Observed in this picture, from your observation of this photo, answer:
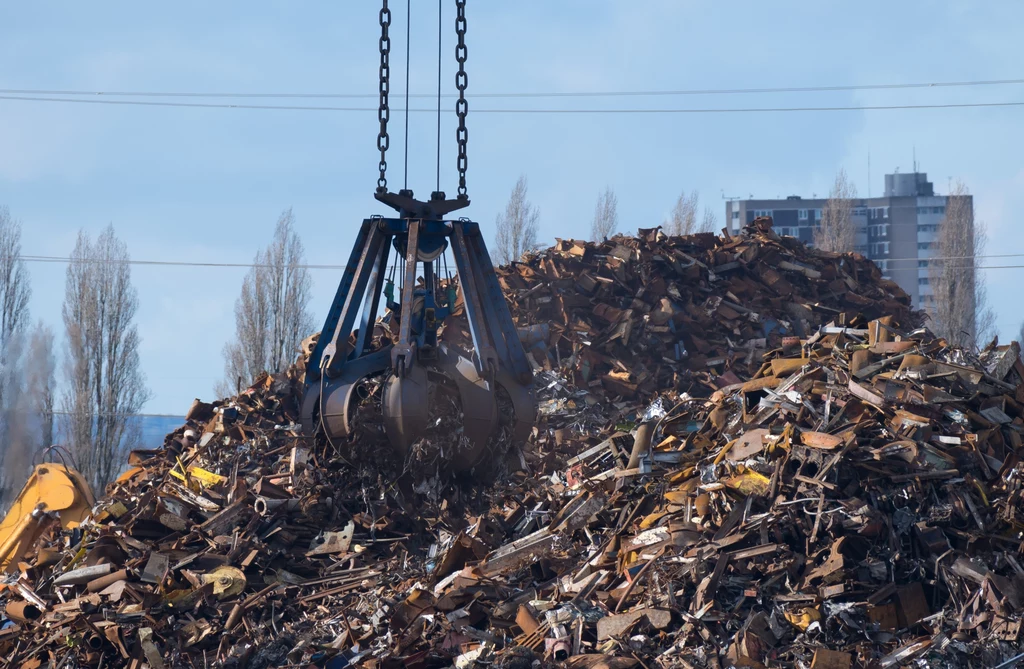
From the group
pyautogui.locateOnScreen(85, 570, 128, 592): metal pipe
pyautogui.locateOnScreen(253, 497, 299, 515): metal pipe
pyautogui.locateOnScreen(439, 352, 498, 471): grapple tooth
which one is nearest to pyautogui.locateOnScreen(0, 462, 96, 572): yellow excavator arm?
pyautogui.locateOnScreen(85, 570, 128, 592): metal pipe

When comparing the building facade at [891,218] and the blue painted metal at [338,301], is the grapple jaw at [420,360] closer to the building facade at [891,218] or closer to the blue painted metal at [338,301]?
the blue painted metal at [338,301]

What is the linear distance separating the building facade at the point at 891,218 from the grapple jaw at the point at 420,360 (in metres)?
64.2

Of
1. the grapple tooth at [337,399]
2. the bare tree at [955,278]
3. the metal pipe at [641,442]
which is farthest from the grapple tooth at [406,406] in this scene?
the bare tree at [955,278]

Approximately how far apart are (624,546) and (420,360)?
2.41 meters

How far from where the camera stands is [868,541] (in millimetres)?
8359

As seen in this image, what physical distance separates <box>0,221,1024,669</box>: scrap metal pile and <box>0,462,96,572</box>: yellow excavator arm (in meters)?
0.29

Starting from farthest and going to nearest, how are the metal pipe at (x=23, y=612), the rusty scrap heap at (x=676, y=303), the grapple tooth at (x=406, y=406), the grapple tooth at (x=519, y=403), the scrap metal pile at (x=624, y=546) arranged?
the rusty scrap heap at (x=676, y=303)
the metal pipe at (x=23, y=612)
the grapple tooth at (x=519, y=403)
the grapple tooth at (x=406, y=406)
the scrap metal pile at (x=624, y=546)

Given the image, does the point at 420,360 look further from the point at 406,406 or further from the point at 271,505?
the point at 271,505

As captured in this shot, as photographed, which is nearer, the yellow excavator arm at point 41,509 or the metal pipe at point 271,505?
the metal pipe at point 271,505

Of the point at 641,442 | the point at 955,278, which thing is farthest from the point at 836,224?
the point at 641,442

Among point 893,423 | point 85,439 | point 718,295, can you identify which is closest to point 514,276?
point 718,295

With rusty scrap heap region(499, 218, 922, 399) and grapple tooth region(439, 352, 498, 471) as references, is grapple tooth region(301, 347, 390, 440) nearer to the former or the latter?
grapple tooth region(439, 352, 498, 471)

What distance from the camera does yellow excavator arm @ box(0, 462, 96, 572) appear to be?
12031 mm

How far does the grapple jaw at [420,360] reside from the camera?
963 cm
